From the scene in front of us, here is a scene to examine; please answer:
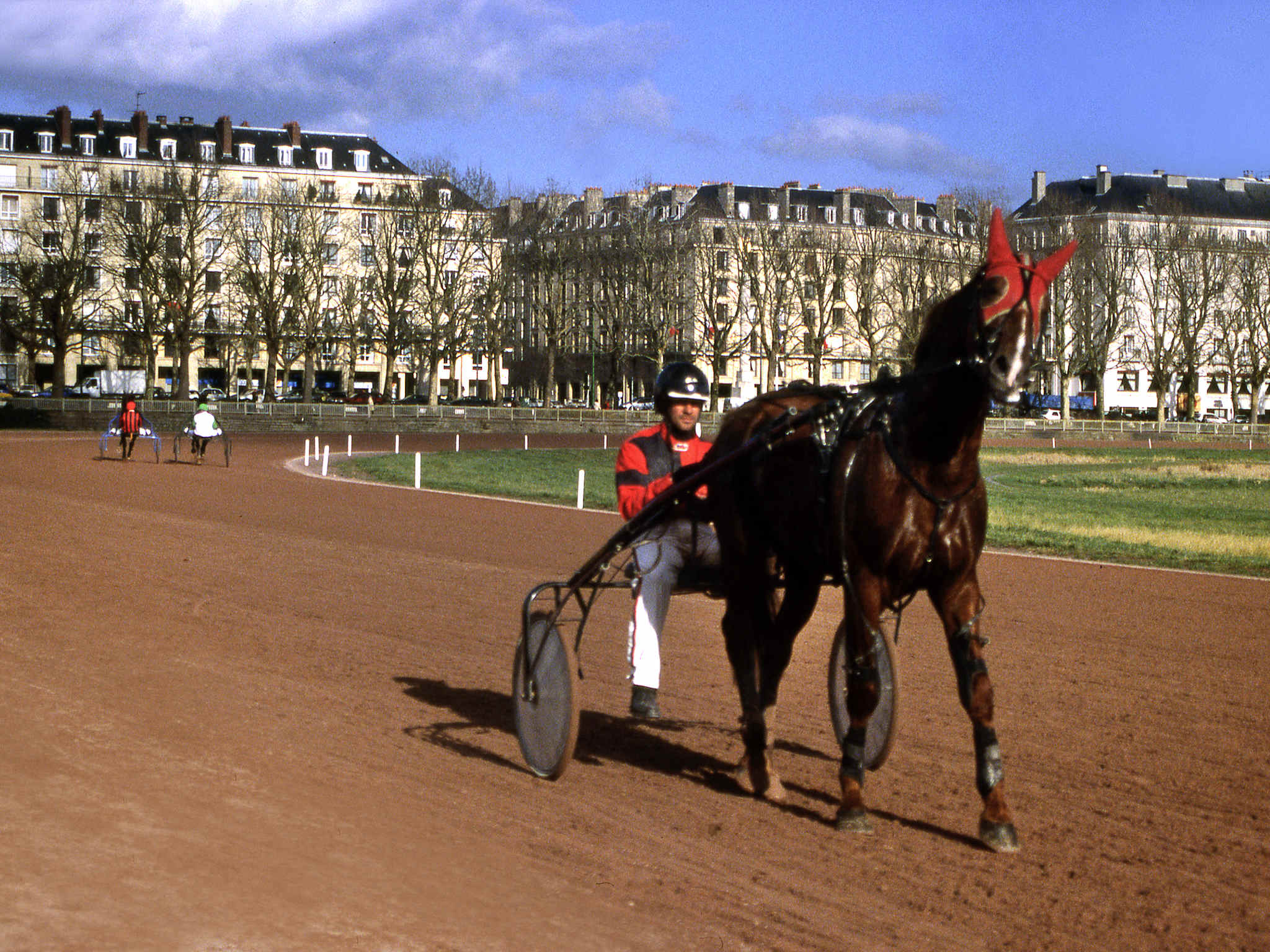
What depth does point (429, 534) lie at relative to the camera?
18875 mm

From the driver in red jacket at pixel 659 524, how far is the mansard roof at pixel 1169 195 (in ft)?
294

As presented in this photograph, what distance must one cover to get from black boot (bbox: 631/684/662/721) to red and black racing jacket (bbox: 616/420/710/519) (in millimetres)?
812

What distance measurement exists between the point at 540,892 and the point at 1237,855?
2607 millimetres

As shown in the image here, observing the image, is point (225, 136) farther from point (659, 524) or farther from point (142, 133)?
point (659, 524)

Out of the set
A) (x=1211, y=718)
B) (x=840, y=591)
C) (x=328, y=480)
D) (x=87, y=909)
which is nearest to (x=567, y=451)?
(x=328, y=480)

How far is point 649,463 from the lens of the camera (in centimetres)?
732

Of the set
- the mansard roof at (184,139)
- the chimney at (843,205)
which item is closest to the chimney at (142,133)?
the mansard roof at (184,139)

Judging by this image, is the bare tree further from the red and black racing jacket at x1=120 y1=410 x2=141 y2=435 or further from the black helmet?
the black helmet

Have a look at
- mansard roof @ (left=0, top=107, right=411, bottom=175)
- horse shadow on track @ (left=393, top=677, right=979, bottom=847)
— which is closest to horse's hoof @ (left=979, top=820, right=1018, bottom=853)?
horse shadow on track @ (left=393, top=677, right=979, bottom=847)

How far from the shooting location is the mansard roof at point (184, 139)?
92.7m

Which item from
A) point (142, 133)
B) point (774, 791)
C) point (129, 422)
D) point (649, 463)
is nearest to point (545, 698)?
point (774, 791)

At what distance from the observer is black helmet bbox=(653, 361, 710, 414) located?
711 cm

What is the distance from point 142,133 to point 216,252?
27414 mm

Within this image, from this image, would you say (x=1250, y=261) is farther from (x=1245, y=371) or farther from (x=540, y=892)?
(x=540, y=892)
